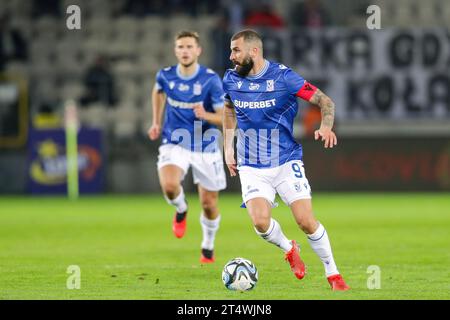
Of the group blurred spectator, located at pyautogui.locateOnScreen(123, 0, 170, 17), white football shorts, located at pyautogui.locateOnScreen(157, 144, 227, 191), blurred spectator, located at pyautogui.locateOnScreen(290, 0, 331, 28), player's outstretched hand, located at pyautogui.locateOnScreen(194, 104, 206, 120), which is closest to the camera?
player's outstretched hand, located at pyautogui.locateOnScreen(194, 104, 206, 120)

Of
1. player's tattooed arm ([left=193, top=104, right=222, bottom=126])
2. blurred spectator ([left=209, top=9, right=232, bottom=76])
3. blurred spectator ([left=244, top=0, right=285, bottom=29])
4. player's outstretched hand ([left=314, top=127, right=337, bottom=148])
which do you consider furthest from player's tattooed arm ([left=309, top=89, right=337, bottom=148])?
blurred spectator ([left=244, top=0, right=285, bottom=29])

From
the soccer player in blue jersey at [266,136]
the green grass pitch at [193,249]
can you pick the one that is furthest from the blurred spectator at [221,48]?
the soccer player in blue jersey at [266,136]

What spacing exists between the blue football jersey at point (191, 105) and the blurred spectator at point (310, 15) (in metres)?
12.9

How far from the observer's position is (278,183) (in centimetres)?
993

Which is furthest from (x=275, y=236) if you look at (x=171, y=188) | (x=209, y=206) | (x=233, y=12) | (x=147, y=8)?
(x=147, y=8)

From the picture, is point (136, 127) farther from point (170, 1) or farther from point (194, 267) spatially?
point (194, 267)

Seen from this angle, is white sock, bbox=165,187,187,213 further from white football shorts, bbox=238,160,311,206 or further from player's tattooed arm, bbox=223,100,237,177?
white football shorts, bbox=238,160,311,206

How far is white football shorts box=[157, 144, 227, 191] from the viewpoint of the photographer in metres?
12.6

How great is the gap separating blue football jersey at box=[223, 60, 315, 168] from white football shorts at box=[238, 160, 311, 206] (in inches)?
2.8

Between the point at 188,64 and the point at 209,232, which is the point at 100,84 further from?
the point at 209,232

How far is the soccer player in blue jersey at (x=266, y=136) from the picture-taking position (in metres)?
9.81

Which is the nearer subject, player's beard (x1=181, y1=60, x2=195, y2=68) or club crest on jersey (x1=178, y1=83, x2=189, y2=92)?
player's beard (x1=181, y1=60, x2=195, y2=68)

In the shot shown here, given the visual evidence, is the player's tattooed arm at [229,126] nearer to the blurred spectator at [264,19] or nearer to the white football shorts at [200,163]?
the white football shorts at [200,163]
